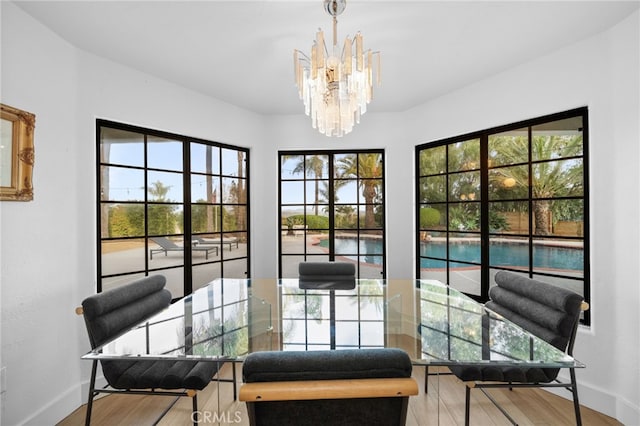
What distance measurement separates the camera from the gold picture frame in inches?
68.1

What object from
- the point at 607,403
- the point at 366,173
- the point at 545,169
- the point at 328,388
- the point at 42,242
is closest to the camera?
the point at 328,388

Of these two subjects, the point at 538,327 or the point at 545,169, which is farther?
the point at 545,169

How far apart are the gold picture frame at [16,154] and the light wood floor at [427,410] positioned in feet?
5.11

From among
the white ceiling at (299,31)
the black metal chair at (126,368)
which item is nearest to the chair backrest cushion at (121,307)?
the black metal chair at (126,368)

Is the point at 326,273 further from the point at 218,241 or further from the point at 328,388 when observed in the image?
the point at 328,388

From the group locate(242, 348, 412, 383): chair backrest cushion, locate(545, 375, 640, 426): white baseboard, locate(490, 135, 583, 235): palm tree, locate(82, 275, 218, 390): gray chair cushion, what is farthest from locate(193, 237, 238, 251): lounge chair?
locate(545, 375, 640, 426): white baseboard

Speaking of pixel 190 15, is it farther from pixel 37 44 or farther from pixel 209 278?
pixel 209 278

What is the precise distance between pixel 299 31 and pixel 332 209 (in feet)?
7.02

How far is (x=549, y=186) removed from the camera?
8.30 feet

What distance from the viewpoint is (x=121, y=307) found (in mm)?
1734

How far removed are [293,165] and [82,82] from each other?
84.8 inches

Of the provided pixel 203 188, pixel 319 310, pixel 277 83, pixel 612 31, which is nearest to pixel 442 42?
pixel 612 31

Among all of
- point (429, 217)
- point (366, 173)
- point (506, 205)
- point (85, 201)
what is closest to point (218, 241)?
point (85, 201)

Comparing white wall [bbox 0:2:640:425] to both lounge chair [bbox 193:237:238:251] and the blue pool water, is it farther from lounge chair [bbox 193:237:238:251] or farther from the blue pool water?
lounge chair [bbox 193:237:238:251]
